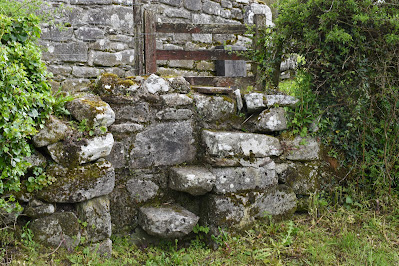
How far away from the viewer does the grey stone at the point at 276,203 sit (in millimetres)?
3447

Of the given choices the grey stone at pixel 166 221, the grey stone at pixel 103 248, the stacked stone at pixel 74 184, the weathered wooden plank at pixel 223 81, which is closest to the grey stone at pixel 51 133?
the stacked stone at pixel 74 184

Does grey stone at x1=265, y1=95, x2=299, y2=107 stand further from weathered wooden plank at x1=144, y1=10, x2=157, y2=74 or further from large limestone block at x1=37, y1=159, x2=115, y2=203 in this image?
large limestone block at x1=37, y1=159, x2=115, y2=203

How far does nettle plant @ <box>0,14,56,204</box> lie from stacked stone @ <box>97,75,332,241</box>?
2.16 feet

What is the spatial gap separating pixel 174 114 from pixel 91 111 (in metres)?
0.81

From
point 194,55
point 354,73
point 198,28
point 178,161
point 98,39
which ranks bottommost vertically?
point 178,161

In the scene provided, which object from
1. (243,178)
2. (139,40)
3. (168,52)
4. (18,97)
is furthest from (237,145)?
(18,97)

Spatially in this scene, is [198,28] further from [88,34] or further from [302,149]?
[88,34]

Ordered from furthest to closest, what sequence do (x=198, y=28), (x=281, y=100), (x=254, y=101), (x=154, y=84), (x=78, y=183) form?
(x=198, y=28)
(x=281, y=100)
(x=254, y=101)
(x=154, y=84)
(x=78, y=183)

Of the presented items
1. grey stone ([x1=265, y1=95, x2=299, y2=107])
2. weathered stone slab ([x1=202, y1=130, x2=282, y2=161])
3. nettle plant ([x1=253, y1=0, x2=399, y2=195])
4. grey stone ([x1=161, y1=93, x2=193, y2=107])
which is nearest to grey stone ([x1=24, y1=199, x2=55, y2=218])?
grey stone ([x1=161, y1=93, x2=193, y2=107])

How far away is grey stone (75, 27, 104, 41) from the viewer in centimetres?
539

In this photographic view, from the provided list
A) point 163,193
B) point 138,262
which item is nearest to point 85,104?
point 163,193

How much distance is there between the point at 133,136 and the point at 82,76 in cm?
266

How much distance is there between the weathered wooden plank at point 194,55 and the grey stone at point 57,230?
193cm

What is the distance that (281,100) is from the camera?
3.68m
